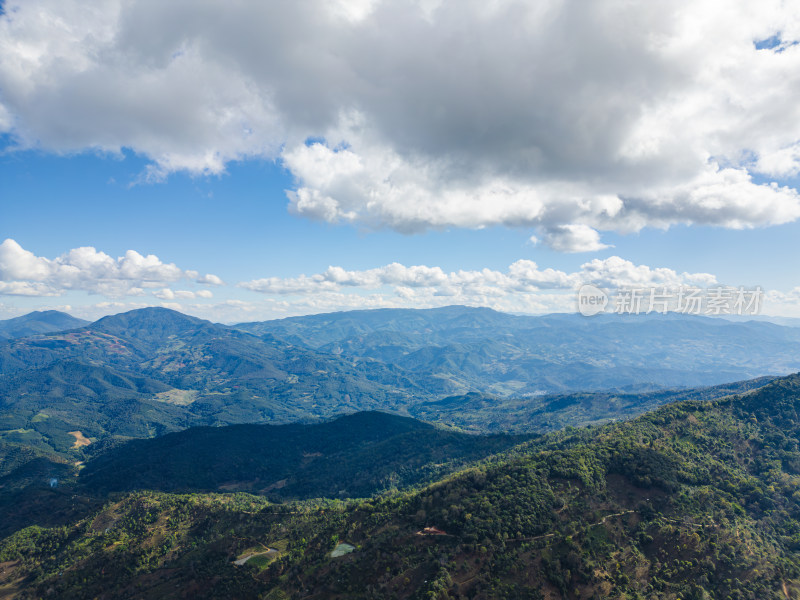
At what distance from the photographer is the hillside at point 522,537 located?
7556cm

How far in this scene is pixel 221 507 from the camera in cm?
13875

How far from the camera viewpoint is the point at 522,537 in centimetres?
8244

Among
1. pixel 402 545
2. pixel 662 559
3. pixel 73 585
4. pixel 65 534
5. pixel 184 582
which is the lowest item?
pixel 65 534

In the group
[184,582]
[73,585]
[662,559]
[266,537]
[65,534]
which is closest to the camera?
[662,559]

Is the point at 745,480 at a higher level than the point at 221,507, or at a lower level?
higher

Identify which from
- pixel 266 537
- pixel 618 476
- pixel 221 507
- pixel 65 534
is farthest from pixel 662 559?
pixel 65 534

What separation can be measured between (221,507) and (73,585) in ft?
141

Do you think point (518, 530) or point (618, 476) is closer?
point (518, 530)

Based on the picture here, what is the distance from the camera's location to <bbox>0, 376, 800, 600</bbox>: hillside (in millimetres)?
75562

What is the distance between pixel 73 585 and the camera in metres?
101

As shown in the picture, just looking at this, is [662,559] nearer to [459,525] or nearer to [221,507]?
[459,525]

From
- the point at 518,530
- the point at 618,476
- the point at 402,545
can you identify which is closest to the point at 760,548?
the point at 618,476

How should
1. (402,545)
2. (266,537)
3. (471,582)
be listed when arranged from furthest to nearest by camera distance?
(266,537), (402,545), (471,582)

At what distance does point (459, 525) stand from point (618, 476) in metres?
45.0
